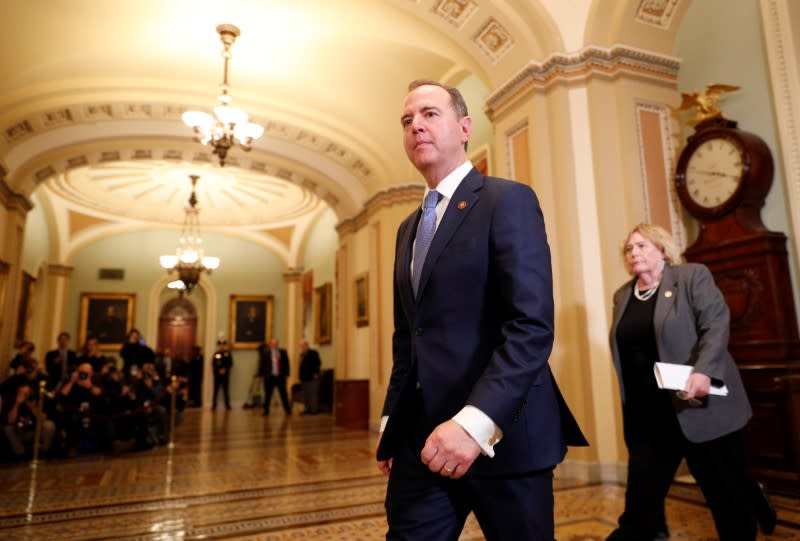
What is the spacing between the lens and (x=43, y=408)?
644cm

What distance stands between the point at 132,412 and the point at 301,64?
476cm

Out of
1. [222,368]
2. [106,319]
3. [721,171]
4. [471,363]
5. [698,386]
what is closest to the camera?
[471,363]

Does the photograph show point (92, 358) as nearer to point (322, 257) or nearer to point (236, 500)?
point (236, 500)

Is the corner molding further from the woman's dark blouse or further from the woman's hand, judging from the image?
the woman's hand

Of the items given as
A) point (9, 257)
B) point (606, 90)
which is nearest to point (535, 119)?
point (606, 90)

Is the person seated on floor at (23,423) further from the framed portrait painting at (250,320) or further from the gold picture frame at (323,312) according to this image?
the framed portrait painting at (250,320)

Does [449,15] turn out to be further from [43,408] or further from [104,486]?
[43,408]

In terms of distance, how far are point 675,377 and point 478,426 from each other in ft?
5.19

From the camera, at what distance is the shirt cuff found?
3.38 feet

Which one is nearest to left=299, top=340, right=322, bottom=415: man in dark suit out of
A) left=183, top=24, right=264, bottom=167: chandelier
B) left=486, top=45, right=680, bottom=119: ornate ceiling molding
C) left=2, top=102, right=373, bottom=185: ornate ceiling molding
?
left=2, top=102, right=373, bottom=185: ornate ceiling molding

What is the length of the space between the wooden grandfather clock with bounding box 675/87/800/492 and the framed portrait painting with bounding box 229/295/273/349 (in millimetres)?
12945

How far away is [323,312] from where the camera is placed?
1357 centimetres

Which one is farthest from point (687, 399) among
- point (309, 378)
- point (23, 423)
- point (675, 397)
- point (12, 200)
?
point (309, 378)

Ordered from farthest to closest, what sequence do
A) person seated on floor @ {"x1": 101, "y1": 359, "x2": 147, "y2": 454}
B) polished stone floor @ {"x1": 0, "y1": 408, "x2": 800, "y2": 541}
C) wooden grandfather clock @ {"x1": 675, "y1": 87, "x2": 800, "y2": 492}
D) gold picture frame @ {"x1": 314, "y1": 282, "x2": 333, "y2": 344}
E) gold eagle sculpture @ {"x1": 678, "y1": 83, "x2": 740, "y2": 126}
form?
gold picture frame @ {"x1": 314, "y1": 282, "x2": 333, "y2": 344}, person seated on floor @ {"x1": 101, "y1": 359, "x2": 147, "y2": 454}, gold eagle sculpture @ {"x1": 678, "y1": 83, "x2": 740, "y2": 126}, wooden grandfather clock @ {"x1": 675, "y1": 87, "x2": 800, "y2": 492}, polished stone floor @ {"x1": 0, "y1": 408, "x2": 800, "y2": 541}
